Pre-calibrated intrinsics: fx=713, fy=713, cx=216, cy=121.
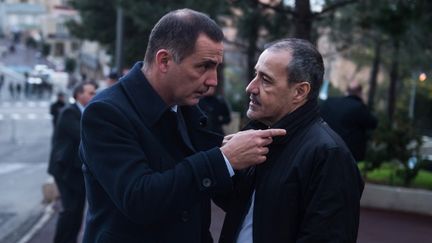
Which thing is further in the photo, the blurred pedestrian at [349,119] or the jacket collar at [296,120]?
the blurred pedestrian at [349,119]

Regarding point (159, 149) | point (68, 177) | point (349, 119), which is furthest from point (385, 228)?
point (159, 149)

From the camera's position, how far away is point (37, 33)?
361 ft

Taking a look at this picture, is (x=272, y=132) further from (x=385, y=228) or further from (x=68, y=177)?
(x=385, y=228)

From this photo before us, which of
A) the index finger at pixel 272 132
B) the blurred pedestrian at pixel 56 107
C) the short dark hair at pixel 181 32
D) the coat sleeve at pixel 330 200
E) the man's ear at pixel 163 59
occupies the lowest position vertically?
the blurred pedestrian at pixel 56 107

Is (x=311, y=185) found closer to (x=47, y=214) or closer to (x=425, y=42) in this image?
(x=47, y=214)

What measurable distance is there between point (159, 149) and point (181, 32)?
41 centimetres

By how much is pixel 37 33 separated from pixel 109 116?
112 metres

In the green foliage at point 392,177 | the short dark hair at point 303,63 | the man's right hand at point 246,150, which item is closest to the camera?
the man's right hand at point 246,150

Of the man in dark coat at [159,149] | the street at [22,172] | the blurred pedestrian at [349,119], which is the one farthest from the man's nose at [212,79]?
the street at [22,172]

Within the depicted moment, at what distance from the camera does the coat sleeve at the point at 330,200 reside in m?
2.45

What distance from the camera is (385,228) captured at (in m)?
8.55

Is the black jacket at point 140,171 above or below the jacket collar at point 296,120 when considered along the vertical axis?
below

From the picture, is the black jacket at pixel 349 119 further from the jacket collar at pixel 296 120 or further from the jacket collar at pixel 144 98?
the jacket collar at pixel 144 98

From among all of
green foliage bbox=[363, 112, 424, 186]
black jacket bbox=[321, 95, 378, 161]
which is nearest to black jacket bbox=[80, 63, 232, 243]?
black jacket bbox=[321, 95, 378, 161]
